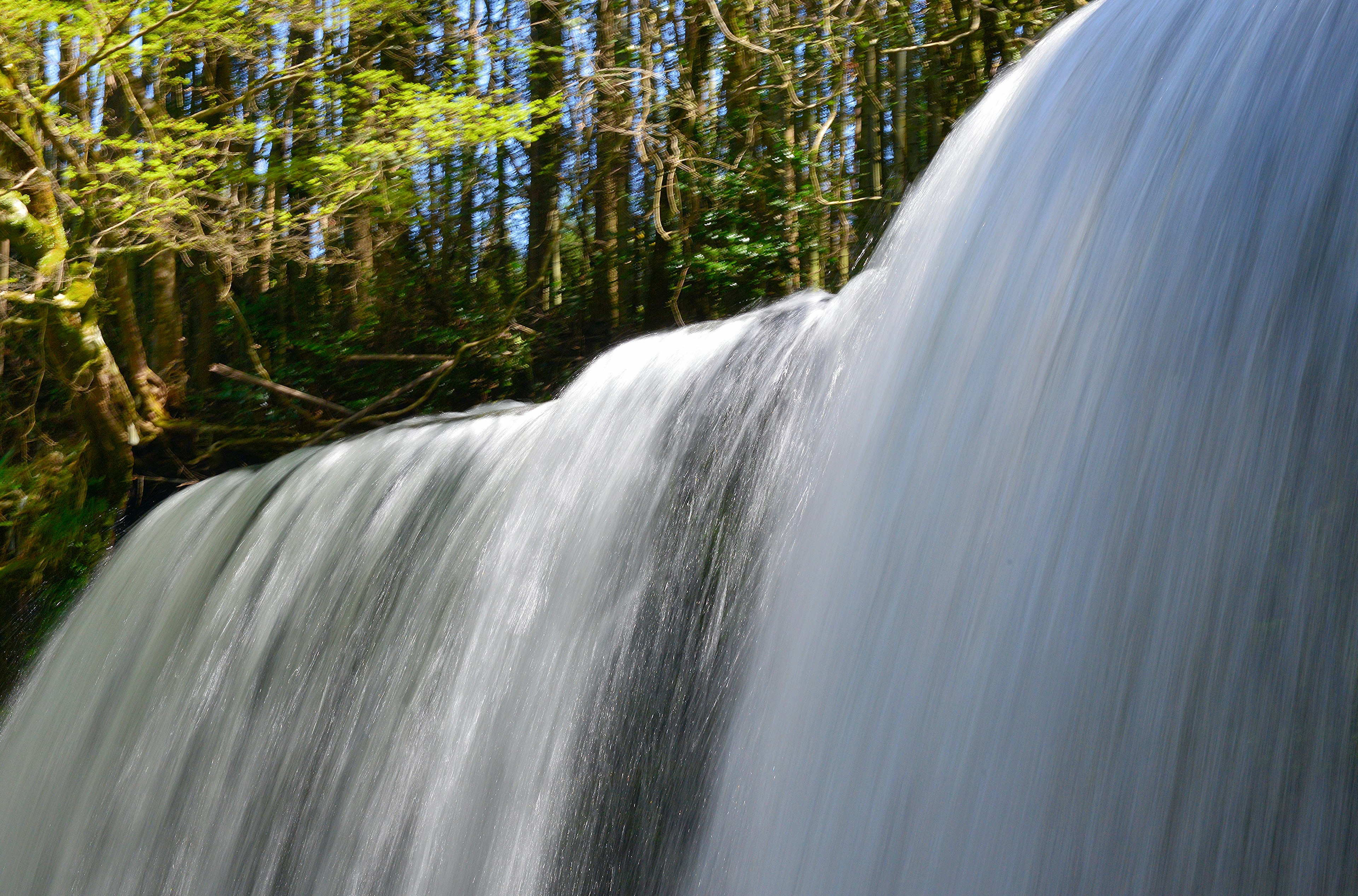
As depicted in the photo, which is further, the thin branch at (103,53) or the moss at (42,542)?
the moss at (42,542)

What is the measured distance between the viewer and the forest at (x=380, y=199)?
6.54m

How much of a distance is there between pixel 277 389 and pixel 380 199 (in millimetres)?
1613

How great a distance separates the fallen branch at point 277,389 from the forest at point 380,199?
36 millimetres

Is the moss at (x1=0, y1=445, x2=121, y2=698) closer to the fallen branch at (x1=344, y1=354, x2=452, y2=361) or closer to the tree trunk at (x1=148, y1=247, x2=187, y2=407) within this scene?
the tree trunk at (x1=148, y1=247, x2=187, y2=407)

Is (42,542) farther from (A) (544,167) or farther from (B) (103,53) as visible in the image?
(A) (544,167)

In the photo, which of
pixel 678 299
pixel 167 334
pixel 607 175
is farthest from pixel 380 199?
pixel 678 299

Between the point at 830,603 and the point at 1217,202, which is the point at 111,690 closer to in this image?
the point at 830,603

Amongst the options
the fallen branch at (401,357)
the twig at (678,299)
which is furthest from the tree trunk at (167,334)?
the twig at (678,299)

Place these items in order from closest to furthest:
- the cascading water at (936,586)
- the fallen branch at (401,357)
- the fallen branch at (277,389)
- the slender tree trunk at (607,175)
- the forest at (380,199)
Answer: the cascading water at (936,586) → the forest at (380,199) → the fallen branch at (277,389) → the fallen branch at (401,357) → the slender tree trunk at (607,175)

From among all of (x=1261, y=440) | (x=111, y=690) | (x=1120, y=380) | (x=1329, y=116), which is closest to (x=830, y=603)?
(x=1120, y=380)

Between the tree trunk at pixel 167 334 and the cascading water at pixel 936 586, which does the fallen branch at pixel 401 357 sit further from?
the cascading water at pixel 936 586

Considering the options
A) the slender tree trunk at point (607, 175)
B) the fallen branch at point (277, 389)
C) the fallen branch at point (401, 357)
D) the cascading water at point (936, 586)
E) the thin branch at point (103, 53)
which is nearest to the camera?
the cascading water at point (936, 586)

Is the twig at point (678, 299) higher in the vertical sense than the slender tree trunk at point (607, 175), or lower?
lower

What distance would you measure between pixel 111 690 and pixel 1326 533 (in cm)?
490
